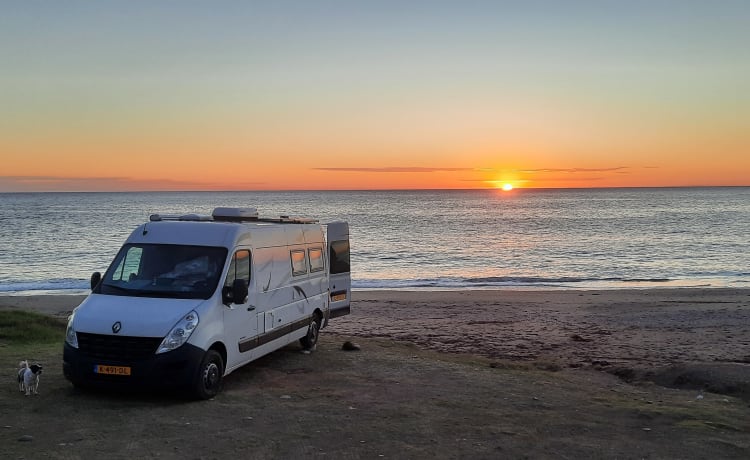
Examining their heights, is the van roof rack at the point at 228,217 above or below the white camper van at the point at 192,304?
above

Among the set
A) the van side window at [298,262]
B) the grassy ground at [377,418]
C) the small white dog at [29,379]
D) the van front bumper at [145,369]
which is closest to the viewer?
the grassy ground at [377,418]

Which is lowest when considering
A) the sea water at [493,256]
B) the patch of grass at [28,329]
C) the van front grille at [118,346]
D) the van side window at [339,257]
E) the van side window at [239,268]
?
the sea water at [493,256]

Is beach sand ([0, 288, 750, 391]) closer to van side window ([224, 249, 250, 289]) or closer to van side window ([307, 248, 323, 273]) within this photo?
van side window ([307, 248, 323, 273])

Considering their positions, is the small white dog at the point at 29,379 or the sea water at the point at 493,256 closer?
the small white dog at the point at 29,379

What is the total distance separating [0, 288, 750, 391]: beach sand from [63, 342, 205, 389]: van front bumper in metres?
7.09

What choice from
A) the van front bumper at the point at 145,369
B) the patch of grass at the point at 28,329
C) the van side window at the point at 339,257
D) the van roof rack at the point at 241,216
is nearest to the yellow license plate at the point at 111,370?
the van front bumper at the point at 145,369

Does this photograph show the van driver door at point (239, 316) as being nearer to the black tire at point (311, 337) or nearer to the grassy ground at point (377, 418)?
the grassy ground at point (377, 418)

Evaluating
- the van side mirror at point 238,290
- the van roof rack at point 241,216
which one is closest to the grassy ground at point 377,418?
the van side mirror at point 238,290

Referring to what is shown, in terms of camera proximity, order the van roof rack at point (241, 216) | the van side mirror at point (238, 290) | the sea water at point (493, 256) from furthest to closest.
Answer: the sea water at point (493, 256)
the van roof rack at point (241, 216)
the van side mirror at point (238, 290)

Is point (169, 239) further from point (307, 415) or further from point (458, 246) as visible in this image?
point (458, 246)

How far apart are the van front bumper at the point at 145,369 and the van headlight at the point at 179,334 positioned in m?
0.06

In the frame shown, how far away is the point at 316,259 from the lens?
12.9 meters

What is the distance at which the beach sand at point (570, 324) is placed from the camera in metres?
13.9

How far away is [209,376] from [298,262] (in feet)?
11.1
